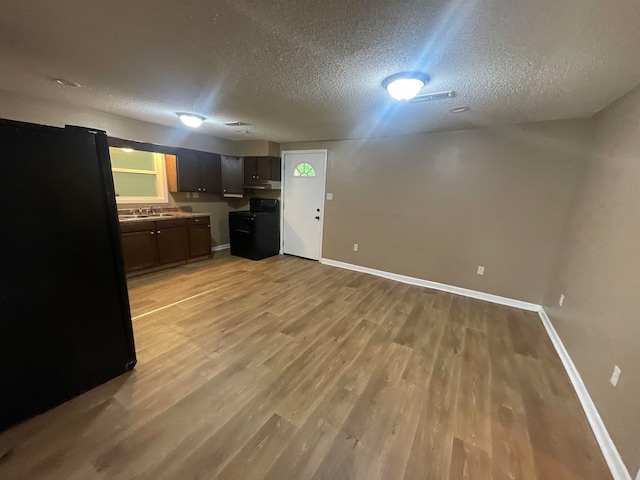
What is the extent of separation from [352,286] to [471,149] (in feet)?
8.40

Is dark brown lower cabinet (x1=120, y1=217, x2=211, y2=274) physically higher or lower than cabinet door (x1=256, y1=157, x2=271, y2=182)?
lower

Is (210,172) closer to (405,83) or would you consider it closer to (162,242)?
(162,242)

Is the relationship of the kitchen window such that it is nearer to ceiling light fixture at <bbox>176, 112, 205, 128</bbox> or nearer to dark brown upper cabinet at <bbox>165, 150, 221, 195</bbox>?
dark brown upper cabinet at <bbox>165, 150, 221, 195</bbox>

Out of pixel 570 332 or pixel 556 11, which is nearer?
pixel 556 11

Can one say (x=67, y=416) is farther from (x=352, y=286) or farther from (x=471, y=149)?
(x=471, y=149)

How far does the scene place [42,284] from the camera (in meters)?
1.64

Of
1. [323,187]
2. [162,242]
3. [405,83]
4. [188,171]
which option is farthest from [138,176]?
[405,83]

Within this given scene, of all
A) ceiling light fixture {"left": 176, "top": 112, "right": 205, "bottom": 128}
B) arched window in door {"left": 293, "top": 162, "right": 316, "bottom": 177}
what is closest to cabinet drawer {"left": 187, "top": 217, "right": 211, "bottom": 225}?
ceiling light fixture {"left": 176, "top": 112, "right": 205, "bottom": 128}

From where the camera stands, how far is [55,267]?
168cm

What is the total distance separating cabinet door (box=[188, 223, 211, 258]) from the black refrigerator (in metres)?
2.87

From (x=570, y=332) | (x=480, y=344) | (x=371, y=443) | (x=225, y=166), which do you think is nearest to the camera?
(x=371, y=443)

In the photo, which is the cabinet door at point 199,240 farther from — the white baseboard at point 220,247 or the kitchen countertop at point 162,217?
the white baseboard at point 220,247

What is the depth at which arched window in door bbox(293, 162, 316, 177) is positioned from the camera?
512 centimetres

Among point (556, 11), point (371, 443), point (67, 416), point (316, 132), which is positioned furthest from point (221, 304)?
point (556, 11)
